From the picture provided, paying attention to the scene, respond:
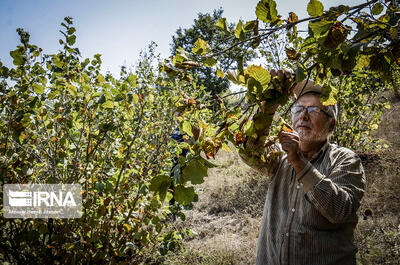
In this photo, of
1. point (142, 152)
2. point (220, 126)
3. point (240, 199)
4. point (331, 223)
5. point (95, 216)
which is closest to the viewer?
point (220, 126)

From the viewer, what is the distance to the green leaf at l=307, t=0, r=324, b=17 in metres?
0.60

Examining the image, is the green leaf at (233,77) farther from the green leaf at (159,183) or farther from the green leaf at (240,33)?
the green leaf at (159,183)

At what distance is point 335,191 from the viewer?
1.25m

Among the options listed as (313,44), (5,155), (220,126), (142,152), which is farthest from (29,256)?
(313,44)

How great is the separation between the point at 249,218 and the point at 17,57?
3.76 meters

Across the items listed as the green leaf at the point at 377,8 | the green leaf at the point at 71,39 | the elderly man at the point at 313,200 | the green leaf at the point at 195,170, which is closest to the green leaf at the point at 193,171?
the green leaf at the point at 195,170

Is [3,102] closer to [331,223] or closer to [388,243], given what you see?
[331,223]

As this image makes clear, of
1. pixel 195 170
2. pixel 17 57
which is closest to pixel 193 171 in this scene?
pixel 195 170

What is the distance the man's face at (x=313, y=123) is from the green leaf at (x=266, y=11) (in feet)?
3.95

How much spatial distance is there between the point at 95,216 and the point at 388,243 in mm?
3392

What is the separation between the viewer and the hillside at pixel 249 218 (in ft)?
9.62

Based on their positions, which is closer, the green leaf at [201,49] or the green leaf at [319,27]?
the green leaf at [319,27]

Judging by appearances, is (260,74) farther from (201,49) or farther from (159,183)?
(159,183)

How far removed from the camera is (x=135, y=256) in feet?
8.95
